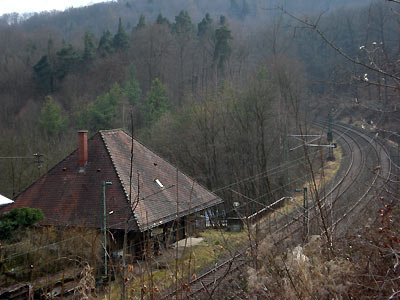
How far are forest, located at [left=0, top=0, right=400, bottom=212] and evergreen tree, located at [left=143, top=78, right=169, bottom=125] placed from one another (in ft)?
0.29

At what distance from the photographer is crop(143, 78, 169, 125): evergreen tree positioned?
1293 inches

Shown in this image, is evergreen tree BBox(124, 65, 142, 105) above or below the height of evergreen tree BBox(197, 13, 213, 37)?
below

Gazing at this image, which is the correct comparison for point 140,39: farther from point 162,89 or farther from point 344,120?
point 344,120

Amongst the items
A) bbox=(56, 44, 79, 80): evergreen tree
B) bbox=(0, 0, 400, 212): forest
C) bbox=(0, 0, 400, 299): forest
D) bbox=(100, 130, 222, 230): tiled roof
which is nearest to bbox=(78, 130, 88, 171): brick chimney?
bbox=(100, 130, 222, 230): tiled roof

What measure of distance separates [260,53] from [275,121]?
1897cm

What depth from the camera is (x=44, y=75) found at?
4606 centimetres

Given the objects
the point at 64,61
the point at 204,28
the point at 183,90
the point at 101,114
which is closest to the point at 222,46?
the point at 183,90

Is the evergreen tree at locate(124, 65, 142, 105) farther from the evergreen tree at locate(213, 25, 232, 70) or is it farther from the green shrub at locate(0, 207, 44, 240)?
the green shrub at locate(0, 207, 44, 240)

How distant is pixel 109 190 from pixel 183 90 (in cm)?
2532

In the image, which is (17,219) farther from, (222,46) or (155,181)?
(222,46)

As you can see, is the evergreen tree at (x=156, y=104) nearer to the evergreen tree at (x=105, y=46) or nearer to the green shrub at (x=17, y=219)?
the evergreen tree at (x=105, y=46)

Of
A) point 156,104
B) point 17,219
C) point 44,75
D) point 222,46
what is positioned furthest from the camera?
point 44,75

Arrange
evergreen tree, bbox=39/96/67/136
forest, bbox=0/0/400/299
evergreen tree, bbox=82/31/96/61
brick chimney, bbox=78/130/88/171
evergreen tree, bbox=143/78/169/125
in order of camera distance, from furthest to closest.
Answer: evergreen tree, bbox=82/31/96/61 → evergreen tree, bbox=39/96/67/136 → evergreen tree, bbox=143/78/169/125 → brick chimney, bbox=78/130/88/171 → forest, bbox=0/0/400/299

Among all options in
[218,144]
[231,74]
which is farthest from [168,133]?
[231,74]
